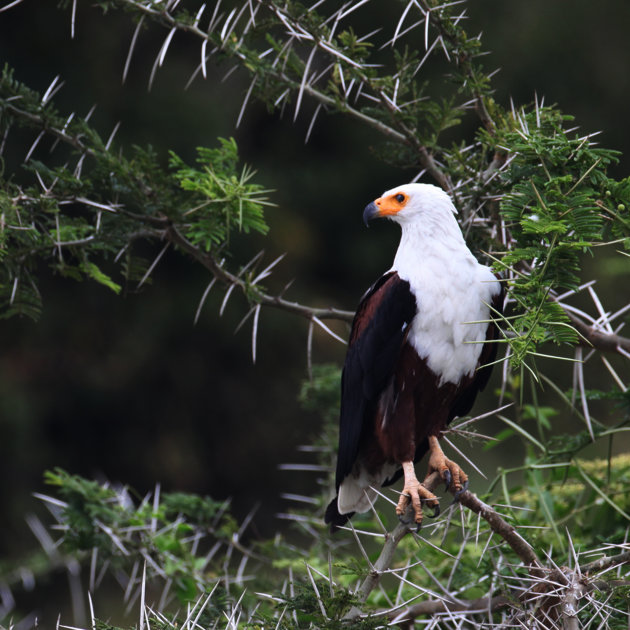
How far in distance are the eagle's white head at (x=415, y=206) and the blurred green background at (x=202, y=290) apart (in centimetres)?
402

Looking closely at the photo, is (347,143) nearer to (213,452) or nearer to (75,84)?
(75,84)

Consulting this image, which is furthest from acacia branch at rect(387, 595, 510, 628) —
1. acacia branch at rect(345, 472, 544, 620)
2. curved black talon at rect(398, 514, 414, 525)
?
curved black talon at rect(398, 514, 414, 525)

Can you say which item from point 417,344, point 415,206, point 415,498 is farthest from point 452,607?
point 415,206

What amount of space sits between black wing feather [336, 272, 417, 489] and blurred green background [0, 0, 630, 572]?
13.5 feet

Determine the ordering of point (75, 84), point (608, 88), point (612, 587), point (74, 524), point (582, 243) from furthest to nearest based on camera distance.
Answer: point (608, 88), point (75, 84), point (74, 524), point (612, 587), point (582, 243)

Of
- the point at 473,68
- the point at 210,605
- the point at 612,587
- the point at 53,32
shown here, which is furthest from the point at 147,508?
the point at 53,32

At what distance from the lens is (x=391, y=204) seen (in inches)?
106

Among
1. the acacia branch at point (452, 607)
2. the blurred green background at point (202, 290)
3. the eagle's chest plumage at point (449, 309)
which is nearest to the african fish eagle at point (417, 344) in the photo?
the eagle's chest plumage at point (449, 309)

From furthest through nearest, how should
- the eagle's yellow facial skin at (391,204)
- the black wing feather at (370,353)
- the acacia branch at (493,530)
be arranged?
the eagle's yellow facial skin at (391,204), the black wing feather at (370,353), the acacia branch at (493,530)

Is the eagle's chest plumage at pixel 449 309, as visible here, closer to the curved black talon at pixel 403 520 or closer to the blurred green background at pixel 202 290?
the curved black talon at pixel 403 520

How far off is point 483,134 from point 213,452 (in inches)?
211

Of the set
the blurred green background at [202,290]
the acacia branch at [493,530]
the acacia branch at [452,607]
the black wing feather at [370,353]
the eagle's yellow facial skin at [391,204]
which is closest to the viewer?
the acacia branch at [493,530]

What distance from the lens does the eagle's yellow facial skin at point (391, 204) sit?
2672mm

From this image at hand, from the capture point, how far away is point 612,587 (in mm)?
2150
